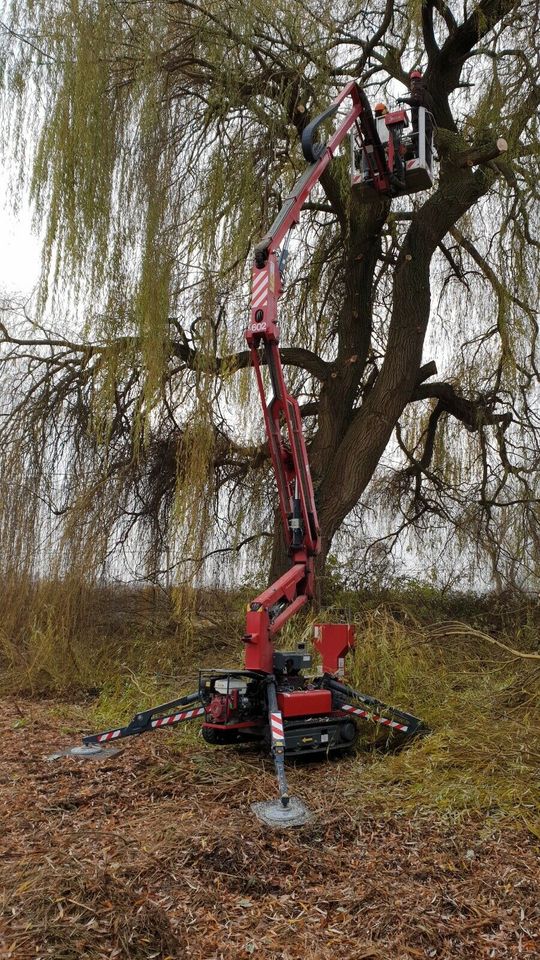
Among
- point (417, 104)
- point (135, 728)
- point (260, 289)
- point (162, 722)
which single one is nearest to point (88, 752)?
point (135, 728)

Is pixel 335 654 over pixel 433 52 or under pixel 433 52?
under

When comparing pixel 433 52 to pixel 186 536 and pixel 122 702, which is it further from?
pixel 122 702

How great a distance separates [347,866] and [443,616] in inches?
199

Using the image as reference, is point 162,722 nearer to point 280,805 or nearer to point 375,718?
point 280,805

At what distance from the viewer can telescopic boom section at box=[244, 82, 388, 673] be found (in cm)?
542

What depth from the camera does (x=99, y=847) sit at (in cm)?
377

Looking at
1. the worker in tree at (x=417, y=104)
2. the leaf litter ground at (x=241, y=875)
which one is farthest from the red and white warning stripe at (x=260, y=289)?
the leaf litter ground at (x=241, y=875)

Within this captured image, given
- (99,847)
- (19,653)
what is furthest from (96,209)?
(99,847)

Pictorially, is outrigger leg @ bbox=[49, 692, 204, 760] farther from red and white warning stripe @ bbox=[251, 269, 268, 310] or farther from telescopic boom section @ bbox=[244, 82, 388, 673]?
red and white warning stripe @ bbox=[251, 269, 268, 310]

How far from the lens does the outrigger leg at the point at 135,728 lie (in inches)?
207

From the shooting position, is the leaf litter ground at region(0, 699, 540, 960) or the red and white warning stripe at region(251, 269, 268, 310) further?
the red and white warning stripe at region(251, 269, 268, 310)

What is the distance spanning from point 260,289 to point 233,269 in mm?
1382

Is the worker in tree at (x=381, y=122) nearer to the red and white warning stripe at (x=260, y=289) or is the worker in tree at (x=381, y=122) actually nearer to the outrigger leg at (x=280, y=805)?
the red and white warning stripe at (x=260, y=289)

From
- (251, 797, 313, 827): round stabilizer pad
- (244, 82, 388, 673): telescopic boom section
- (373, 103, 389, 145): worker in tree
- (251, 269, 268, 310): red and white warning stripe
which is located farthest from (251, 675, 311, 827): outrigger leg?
(373, 103, 389, 145): worker in tree
